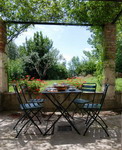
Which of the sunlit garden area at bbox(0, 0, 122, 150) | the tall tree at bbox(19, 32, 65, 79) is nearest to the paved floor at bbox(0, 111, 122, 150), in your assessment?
the sunlit garden area at bbox(0, 0, 122, 150)

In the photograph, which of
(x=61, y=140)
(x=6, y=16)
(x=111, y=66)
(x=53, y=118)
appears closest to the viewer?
(x=61, y=140)

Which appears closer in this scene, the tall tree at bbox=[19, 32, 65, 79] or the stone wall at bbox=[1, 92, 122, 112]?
the stone wall at bbox=[1, 92, 122, 112]

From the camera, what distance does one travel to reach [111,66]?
4090 mm

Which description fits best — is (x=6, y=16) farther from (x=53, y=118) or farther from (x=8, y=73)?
(x=53, y=118)

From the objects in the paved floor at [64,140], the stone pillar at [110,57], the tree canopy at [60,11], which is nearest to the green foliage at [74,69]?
the stone pillar at [110,57]

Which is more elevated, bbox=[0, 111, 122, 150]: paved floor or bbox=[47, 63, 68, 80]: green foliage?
bbox=[47, 63, 68, 80]: green foliage

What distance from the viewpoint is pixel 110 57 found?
161 inches

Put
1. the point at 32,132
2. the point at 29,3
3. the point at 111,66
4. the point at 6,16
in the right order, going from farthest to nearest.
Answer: the point at 111,66 < the point at 6,16 < the point at 29,3 < the point at 32,132

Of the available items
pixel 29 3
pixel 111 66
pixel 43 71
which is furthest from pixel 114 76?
pixel 43 71

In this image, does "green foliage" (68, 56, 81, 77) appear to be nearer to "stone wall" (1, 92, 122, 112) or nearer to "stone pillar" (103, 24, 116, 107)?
"stone pillar" (103, 24, 116, 107)

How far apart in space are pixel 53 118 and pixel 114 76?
2301 mm

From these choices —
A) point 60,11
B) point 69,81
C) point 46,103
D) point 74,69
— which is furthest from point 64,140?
point 74,69

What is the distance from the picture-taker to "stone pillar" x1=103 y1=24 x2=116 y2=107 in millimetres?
4078

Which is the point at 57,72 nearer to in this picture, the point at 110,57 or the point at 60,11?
the point at 110,57
